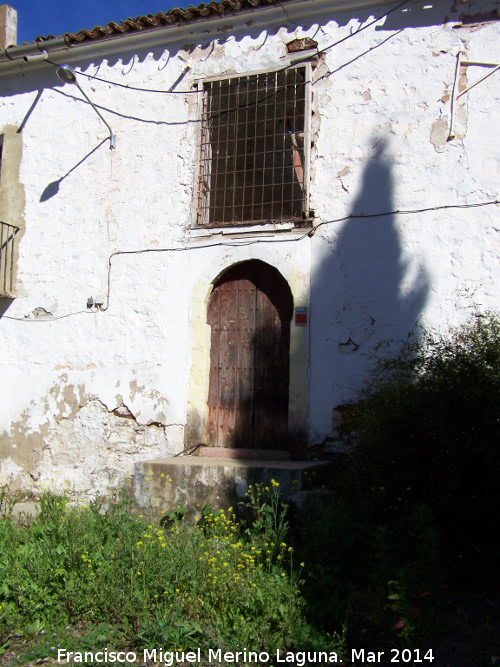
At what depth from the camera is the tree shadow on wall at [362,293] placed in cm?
619

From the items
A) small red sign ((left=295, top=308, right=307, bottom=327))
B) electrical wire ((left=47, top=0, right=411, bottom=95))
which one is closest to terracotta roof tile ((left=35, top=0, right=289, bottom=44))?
electrical wire ((left=47, top=0, right=411, bottom=95))

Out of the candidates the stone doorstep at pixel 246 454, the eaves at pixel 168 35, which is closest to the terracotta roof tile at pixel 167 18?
the eaves at pixel 168 35

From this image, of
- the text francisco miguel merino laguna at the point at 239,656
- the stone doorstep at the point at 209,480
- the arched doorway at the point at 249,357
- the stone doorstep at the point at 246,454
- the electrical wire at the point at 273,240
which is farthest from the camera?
the arched doorway at the point at 249,357

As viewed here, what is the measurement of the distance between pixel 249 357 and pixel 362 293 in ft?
4.99

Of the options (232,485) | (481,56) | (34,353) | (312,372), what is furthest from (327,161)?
(34,353)

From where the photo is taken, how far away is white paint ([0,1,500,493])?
6.17 m

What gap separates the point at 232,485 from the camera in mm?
5547

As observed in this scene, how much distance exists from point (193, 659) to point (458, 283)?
4.16 meters

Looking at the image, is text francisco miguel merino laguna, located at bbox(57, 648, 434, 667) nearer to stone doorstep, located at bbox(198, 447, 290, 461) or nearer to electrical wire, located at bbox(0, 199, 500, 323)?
stone doorstep, located at bbox(198, 447, 290, 461)

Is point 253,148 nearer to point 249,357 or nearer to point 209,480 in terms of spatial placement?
point 249,357

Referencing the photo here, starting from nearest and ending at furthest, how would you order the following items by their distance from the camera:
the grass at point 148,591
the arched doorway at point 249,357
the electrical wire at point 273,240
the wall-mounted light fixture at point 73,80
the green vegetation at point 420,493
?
the grass at point 148,591
the green vegetation at point 420,493
the electrical wire at point 273,240
the arched doorway at point 249,357
the wall-mounted light fixture at point 73,80

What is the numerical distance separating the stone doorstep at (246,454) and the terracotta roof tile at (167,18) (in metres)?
5.06

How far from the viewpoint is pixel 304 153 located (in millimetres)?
6820

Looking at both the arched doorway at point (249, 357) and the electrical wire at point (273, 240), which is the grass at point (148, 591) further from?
the electrical wire at point (273, 240)
